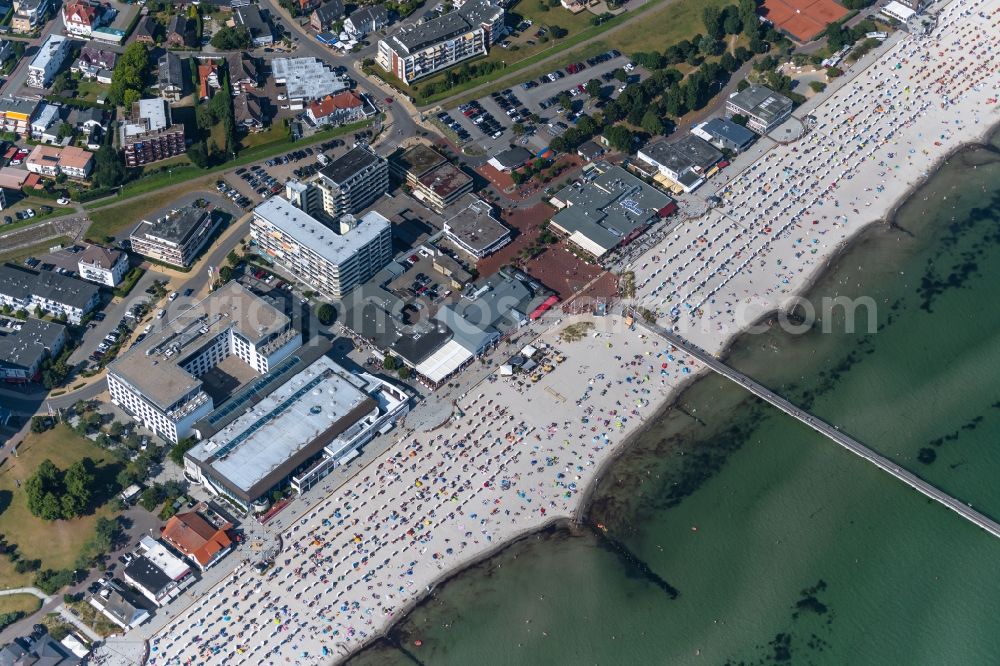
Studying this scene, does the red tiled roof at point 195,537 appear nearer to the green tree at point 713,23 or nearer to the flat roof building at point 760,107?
the flat roof building at point 760,107

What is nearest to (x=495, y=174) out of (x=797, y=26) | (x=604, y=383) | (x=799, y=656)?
(x=604, y=383)

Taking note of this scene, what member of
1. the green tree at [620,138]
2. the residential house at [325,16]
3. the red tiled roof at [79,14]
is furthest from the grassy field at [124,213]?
the green tree at [620,138]

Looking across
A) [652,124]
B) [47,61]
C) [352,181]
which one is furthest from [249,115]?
[652,124]

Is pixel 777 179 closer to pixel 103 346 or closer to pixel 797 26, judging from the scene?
pixel 797 26

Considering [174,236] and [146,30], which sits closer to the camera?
[174,236]

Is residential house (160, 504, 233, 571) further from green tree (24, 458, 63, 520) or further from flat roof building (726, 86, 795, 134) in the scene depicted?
flat roof building (726, 86, 795, 134)

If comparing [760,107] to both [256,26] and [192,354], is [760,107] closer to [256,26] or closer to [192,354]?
[256,26]

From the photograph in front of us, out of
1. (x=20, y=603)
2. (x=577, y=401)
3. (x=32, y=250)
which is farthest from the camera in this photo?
(x=32, y=250)
